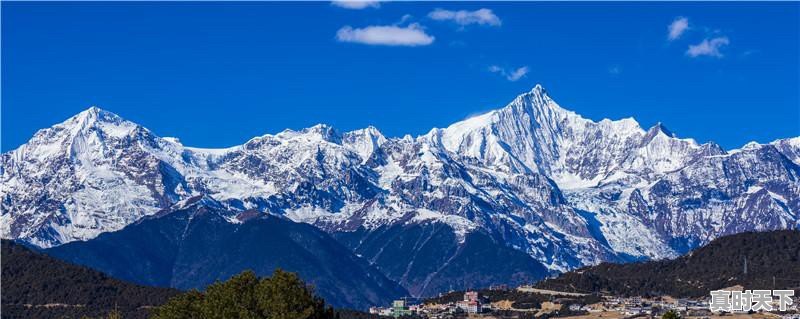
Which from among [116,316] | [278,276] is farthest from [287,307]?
[116,316]

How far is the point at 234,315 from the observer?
19900 centimetres

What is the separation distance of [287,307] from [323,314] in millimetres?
6175

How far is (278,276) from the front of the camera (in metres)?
200

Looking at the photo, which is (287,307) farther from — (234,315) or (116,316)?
(116,316)

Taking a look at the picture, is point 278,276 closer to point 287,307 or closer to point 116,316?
point 287,307

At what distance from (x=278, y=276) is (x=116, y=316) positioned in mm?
21416

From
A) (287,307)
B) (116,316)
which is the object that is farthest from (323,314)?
(116,316)

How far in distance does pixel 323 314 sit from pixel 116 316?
86.4ft

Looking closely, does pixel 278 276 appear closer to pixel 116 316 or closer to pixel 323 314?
pixel 323 314

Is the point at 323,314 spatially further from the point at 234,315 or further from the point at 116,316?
the point at 116,316

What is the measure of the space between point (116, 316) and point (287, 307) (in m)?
21.0

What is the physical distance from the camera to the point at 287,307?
195375mm

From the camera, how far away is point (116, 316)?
626 feet

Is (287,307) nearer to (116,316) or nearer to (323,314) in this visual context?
(323,314)
